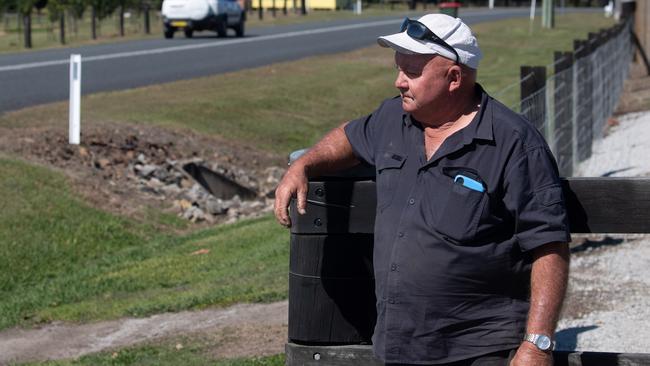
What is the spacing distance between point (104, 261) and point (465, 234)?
791 centimetres

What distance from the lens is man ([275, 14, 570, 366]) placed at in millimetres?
3486

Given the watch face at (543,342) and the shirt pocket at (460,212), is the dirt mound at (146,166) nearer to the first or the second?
the shirt pocket at (460,212)

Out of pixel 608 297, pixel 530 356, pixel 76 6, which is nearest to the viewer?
pixel 530 356

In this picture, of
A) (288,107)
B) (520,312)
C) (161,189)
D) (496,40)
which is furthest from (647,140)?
(496,40)

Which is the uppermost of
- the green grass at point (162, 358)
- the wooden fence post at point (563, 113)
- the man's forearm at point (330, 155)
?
the man's forearm at point (330, 155)

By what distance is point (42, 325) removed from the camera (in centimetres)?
851

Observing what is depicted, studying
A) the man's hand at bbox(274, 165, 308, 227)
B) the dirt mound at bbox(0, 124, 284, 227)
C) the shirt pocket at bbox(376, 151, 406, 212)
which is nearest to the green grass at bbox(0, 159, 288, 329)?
the dirt mound at bbox(0, 124, 284, 227)

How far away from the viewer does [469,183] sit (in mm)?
3498

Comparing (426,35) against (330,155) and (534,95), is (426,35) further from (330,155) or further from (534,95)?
(534,95)

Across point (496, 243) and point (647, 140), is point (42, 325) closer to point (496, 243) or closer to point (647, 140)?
point (496, 243)

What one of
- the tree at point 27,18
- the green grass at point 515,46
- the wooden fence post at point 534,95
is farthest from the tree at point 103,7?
the wooden fence post at point 534,95

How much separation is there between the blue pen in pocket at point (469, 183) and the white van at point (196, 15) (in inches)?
1377

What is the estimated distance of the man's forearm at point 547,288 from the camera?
3475mm

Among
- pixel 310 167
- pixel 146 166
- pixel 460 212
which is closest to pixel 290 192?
pixel 310 167
